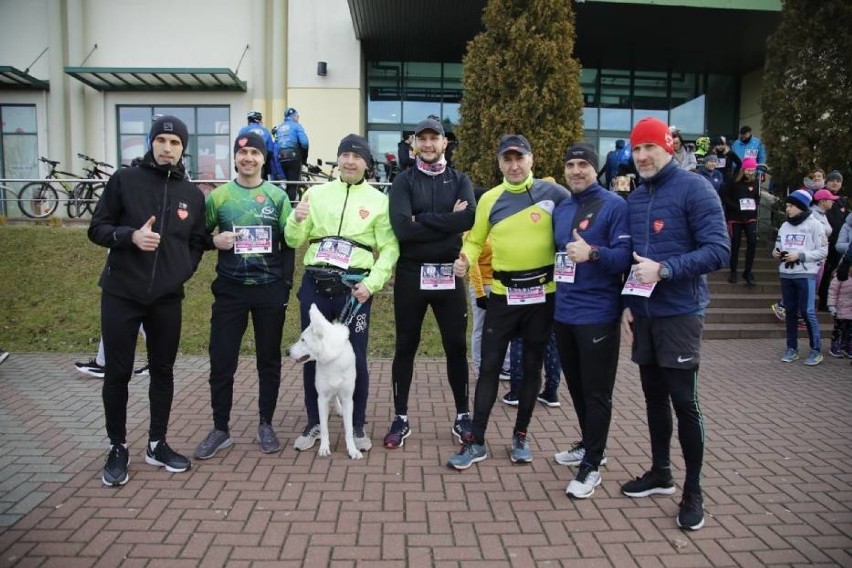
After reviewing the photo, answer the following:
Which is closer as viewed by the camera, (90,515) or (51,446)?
(90,515)

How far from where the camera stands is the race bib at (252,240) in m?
4.34

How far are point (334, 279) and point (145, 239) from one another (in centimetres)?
125

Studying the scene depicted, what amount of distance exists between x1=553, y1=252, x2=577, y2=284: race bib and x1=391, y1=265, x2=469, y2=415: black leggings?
0.80 metres

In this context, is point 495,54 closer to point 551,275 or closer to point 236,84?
point 551,275

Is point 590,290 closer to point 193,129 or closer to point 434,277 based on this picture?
point 434,277

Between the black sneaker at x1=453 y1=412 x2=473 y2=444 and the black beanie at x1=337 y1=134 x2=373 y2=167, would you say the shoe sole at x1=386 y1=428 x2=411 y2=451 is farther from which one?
the black beanie at x1=337 y1=134 x2=373 y2=167

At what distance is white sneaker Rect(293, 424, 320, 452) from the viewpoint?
459 cm

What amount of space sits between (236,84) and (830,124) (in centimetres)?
1411

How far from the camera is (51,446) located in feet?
15.2

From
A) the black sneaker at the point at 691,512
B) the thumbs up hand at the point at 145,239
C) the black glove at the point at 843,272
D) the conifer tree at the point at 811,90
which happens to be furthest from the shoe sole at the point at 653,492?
the conifer tree at the point at 811,90

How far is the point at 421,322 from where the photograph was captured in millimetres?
4590

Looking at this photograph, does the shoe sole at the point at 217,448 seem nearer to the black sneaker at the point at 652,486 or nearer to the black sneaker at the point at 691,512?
the black sneaker at the point at 652,486

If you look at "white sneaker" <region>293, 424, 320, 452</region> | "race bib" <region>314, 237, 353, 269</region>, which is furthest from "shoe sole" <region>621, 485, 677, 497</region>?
"race bib" <region>314, 237, 353, 269</region>

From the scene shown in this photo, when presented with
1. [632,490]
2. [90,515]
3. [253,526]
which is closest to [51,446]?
[90,515]
